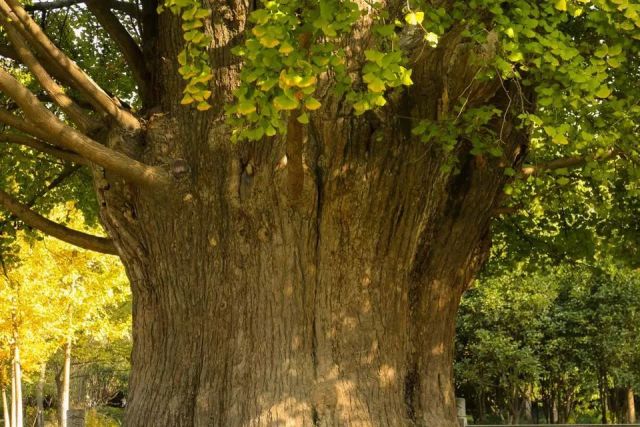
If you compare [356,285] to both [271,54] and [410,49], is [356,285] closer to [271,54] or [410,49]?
[410,49]

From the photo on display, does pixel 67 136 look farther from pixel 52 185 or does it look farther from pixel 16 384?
pixel 16 384

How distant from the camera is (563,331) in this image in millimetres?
24500

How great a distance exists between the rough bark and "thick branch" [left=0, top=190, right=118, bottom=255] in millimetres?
1107

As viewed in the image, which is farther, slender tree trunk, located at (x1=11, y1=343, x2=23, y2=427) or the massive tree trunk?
slender tree trunk, located at (x1=11, y1=343, x2=23, y2=427)

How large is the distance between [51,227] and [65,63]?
2199mm

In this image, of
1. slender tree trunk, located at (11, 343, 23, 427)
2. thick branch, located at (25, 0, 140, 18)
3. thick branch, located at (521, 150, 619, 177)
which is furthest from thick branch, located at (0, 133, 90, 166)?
slender tree trunk, located at (11, 343, 23, 427)

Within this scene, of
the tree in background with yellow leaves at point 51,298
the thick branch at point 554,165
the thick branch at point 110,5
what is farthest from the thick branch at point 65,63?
the tree in background with yellow leaves at point 51,298

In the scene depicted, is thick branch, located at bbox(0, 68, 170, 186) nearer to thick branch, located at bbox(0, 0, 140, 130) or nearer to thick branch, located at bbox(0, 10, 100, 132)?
thick branch, located at bbox(0, 10, 100, 132)

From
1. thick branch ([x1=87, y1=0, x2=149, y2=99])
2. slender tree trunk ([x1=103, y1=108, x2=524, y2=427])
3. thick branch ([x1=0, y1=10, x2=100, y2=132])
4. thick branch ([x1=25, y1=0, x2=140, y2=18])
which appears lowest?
slender tree trunk ([x1=103, y1=108, x2=524, y2=427])

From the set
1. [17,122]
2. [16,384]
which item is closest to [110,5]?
[17,122]

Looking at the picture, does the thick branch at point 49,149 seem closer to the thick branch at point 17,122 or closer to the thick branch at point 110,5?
the thick branch at point 17,122

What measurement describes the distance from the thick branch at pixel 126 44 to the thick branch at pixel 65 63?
0.90m

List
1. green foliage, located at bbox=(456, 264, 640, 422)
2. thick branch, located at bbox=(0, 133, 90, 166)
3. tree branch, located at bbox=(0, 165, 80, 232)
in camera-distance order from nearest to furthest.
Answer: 1. thick branch, located at bbox=(0, 133, 90, 166)
2. tree branch, located at bbox=(0, 165, 80, 232)
3. green foliage, located at bbox=(456, 264, 640, 422)

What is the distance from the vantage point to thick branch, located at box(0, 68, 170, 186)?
5875 millimetres
